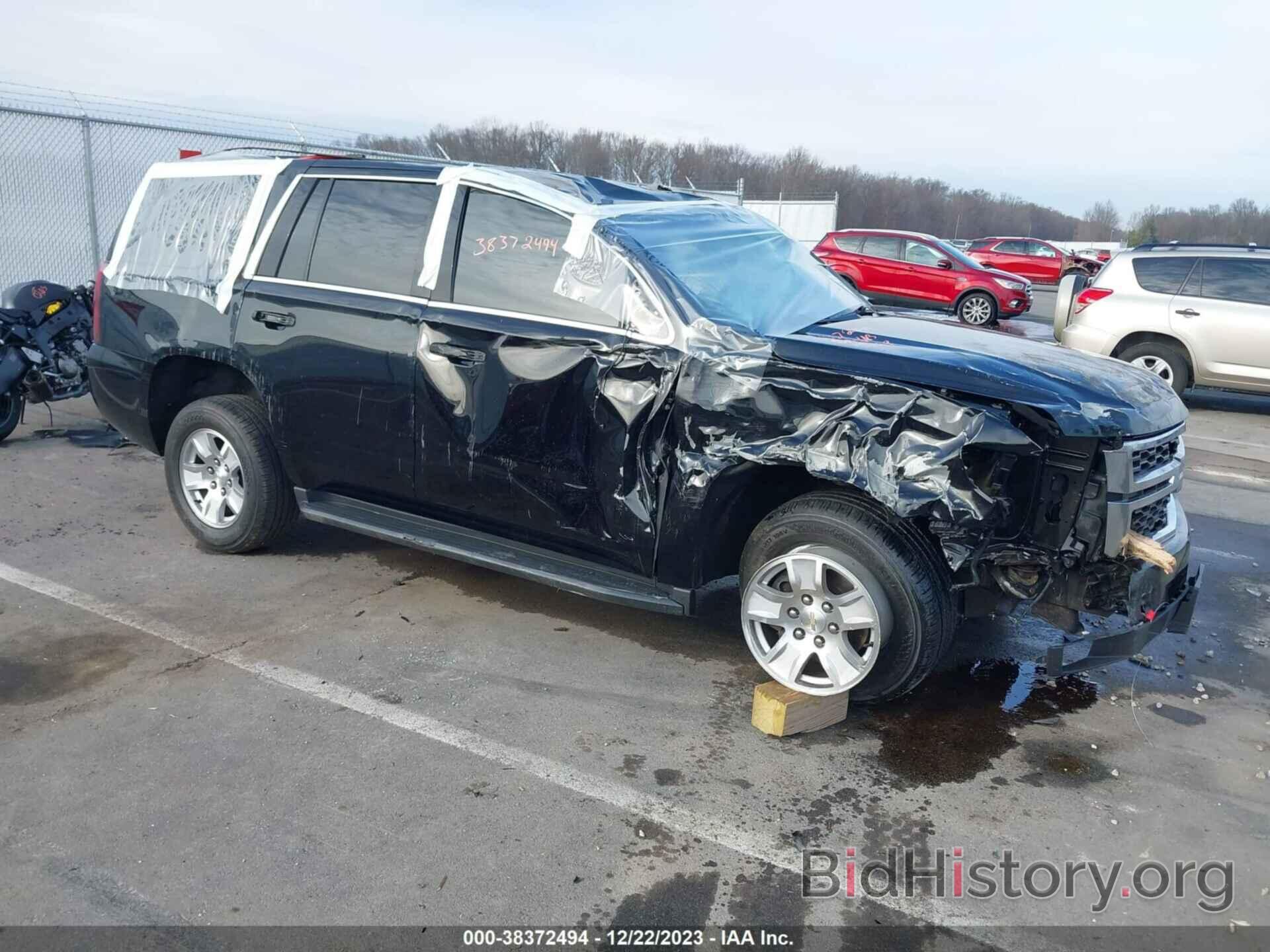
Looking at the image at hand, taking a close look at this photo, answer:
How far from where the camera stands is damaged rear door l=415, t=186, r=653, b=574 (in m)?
4.12

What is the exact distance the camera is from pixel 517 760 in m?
3.58

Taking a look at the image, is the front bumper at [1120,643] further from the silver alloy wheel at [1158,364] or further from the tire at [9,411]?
the silver alloy wheel at [1158,364]

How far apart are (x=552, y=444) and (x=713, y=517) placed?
0.75m

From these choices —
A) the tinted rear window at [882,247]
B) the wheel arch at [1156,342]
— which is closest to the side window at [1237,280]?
the wheel arch at [1156,342]

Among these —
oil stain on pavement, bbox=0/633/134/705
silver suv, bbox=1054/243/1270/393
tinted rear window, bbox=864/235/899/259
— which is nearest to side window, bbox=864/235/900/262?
tinted rear window, bbox=864/235/899/259

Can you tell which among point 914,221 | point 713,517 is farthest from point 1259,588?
point 914,221

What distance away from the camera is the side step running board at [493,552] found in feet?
13.4

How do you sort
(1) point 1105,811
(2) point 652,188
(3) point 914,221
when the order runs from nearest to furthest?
(1) point 1105,811 < (2) point 652,188 < (3) point 914,221

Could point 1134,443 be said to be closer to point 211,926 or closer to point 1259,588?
point 1259,588

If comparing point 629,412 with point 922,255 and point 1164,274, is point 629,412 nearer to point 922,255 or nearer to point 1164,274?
point 1164,274

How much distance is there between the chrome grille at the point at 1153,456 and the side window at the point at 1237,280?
8.33 metres

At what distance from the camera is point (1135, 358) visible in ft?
36.8

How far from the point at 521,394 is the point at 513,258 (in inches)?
23.8

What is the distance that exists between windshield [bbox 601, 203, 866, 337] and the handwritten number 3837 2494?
0.85 ft
